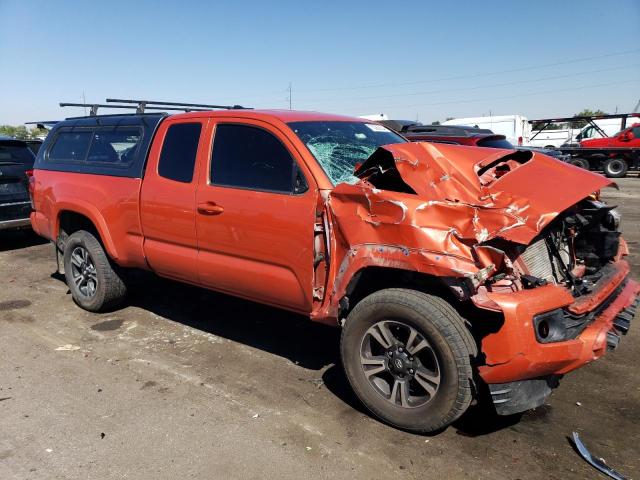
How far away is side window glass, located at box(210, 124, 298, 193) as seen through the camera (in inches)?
144

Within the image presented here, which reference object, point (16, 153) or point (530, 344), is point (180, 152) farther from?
point (16, 153)

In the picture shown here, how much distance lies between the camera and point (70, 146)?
5543 millimetres

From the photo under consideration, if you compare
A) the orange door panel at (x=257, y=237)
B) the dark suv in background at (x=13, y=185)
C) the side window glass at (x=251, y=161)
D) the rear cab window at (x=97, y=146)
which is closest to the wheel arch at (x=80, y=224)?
the rear cab window at (x=97, y=146)

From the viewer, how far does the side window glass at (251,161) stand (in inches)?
144

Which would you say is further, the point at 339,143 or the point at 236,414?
the point at 339,143

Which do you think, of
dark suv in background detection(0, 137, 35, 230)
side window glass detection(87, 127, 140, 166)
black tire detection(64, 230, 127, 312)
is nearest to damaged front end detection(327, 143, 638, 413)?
side window glass detection(87, 127, 140, 166)

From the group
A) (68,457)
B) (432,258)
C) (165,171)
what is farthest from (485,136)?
(68,457)

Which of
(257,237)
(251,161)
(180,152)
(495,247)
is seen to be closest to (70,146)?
(180,152)

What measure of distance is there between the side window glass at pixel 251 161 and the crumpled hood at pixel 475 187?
1.72 ft

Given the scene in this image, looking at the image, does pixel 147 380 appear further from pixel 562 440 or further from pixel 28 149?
pixel 28 149

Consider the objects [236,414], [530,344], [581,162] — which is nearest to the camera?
[530,344]

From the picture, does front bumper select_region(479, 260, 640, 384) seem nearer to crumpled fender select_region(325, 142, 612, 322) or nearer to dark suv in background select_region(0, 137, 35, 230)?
crumpled fender select_region(325, 142, 612, 322)

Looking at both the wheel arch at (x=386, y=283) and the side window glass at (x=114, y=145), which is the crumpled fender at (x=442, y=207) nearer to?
the wheel arch at (x=386, y=283)

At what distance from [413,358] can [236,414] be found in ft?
4.01
